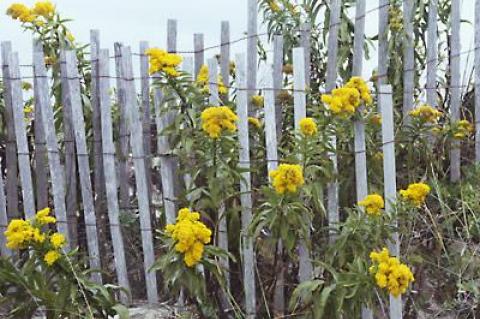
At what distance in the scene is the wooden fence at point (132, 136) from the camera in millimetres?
3885

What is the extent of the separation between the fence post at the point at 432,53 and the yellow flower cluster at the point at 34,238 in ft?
7.39

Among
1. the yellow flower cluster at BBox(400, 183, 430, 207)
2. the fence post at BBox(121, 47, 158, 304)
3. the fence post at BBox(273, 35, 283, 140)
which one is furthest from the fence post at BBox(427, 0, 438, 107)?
the fence post at BBox(121, 47, 158, 304)

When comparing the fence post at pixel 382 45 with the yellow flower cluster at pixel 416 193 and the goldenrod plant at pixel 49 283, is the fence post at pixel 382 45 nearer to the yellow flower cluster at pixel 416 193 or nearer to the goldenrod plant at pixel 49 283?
the yellow flower cluster at pixel 416 193

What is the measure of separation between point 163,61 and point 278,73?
2.08ft

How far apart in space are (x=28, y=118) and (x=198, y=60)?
1306mm

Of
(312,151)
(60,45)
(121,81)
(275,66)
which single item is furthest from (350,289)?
(60,45)

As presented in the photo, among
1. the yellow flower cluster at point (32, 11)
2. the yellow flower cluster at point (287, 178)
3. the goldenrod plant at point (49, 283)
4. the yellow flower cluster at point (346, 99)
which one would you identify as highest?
the yellow flower cluster at point (32, 11)

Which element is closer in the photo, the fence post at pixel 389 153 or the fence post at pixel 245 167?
the fence post at pixel 389 153

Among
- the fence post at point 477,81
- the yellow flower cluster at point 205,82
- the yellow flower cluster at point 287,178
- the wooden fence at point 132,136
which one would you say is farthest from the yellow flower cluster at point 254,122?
the fence post at point 477,81

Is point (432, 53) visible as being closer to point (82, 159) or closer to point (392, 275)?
point (392, 275)

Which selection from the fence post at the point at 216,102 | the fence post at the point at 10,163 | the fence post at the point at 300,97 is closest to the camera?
the fence post at the point at 300,97

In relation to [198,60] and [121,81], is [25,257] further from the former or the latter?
[198,60]

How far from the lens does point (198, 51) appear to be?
165 inches

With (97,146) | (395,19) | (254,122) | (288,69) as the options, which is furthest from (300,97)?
(97,146)
